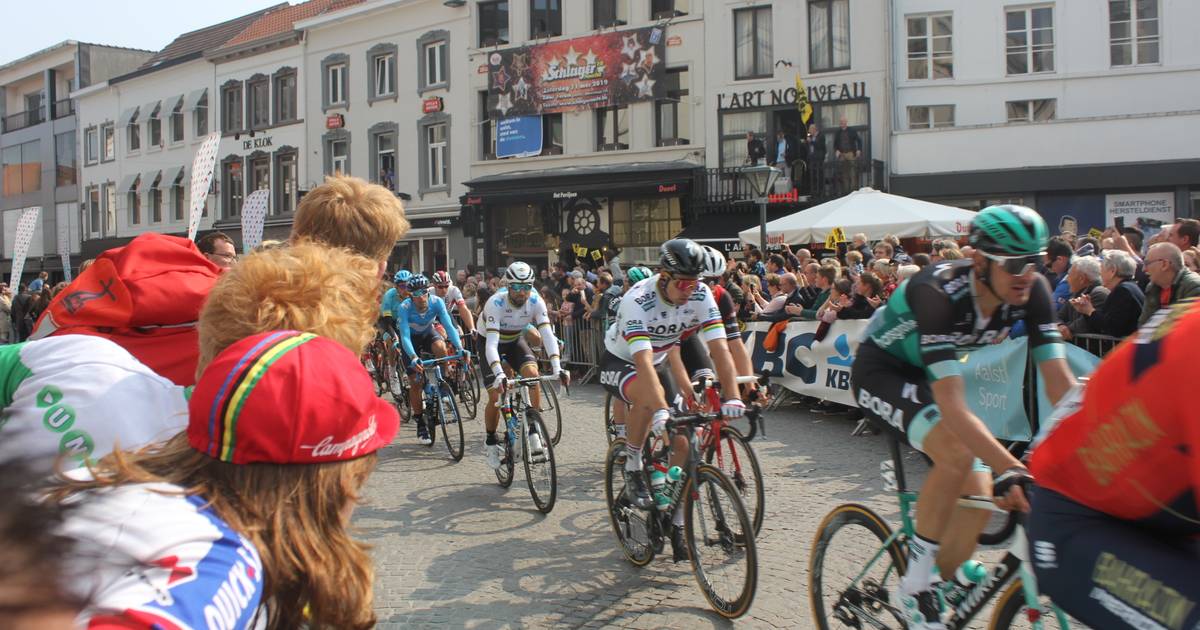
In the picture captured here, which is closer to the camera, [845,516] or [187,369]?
[187,369]

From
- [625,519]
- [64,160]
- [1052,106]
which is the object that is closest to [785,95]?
[1052,106]

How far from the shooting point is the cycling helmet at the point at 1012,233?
3.36 m

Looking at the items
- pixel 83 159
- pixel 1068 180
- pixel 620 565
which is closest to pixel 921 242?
pixel 1068 180

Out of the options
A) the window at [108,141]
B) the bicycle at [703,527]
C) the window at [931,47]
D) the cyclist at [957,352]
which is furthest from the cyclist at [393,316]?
the window at [108,141]

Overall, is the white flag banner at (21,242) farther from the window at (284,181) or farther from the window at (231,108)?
the window at (231,108)

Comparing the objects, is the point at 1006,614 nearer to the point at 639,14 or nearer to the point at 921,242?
the point at 921,242

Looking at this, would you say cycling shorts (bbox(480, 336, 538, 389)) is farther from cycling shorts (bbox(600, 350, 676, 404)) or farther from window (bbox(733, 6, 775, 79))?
window (bbox(733, 6, 775, 79))

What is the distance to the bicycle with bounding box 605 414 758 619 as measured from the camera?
4.87 meters

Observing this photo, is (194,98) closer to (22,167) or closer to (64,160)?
(64,160)

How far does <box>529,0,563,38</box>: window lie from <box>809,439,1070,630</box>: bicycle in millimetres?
27607

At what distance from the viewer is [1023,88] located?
23859 mm

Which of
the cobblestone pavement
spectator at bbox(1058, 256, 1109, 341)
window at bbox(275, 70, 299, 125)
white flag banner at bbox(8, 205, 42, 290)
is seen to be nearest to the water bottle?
the cobblestone pavement

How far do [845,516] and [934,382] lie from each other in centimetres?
88

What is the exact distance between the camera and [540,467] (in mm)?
7645
